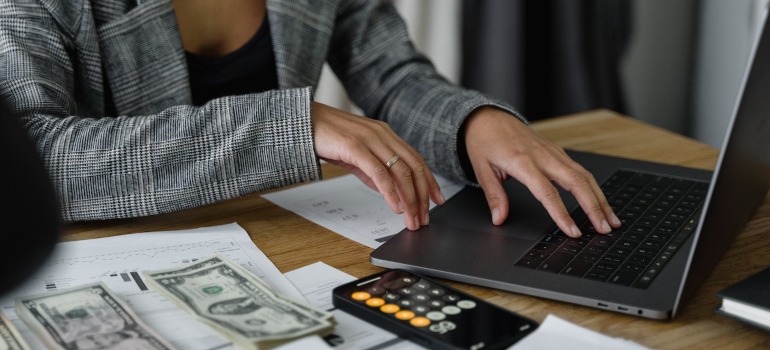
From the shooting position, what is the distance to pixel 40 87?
3.03 ft

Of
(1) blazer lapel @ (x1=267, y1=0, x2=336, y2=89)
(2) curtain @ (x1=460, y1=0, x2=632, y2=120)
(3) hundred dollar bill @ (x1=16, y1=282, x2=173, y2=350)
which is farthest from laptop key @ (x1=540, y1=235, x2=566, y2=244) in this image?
(2) curtain @ (x1=460, y1=0, x2=632, y2=120)

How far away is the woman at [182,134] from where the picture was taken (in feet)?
2.91

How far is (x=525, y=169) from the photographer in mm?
901

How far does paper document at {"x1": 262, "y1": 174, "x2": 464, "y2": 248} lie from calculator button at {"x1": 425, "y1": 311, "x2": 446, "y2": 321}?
20cm

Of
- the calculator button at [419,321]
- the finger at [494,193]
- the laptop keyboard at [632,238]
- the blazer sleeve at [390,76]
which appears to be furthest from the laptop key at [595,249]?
the blazer sleeve at [390,76]

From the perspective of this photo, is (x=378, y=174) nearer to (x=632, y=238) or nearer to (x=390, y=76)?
(x=632, y=238)

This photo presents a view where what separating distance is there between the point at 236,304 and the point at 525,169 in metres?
0.39

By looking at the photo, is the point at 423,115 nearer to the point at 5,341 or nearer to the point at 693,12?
the point at 5,341

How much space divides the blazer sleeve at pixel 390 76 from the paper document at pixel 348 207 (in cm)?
8

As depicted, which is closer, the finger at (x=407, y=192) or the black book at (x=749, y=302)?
the black book at (x=749, y=302)

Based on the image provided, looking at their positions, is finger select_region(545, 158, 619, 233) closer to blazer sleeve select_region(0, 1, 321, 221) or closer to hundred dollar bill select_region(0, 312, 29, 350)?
blazer sleeve select_region(0, 1, 321, 221)

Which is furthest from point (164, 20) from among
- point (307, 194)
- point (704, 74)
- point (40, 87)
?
point (704, 74)

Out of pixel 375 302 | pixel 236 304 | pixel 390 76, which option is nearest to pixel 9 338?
pixel 236 304

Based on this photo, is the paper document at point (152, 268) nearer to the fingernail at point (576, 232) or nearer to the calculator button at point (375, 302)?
the calculator button at point (375, 302)
